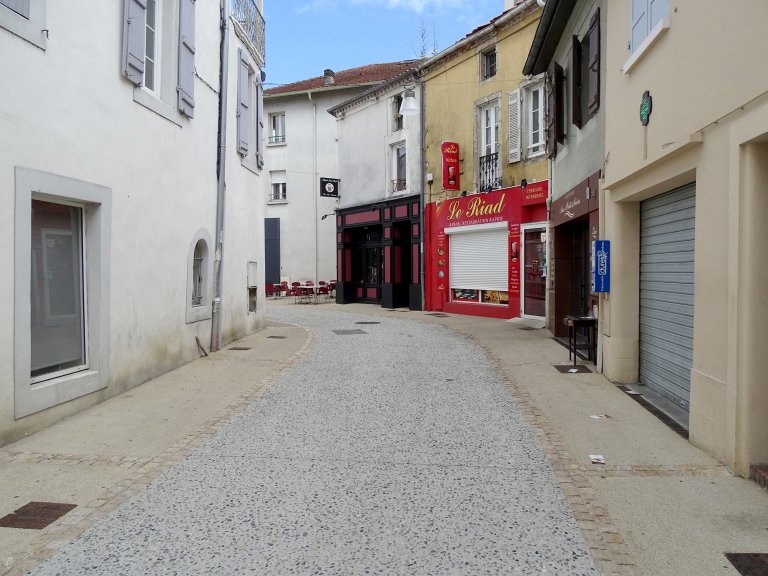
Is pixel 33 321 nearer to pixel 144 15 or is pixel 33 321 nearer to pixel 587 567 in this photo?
pixel 144 15

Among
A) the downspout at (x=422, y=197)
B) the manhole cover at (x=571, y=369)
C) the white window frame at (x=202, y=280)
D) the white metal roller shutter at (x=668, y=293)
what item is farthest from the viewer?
the downspout at (x=422, y=197)

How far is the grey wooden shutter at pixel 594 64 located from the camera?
8.12 metres

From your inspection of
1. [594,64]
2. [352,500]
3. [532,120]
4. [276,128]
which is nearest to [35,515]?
[352,500]

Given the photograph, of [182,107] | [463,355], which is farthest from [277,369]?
[182,107]

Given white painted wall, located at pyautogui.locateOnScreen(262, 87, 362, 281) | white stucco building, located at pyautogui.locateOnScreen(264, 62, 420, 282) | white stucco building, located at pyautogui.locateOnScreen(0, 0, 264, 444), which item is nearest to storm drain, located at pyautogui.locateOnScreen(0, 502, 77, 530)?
white stucco building, located at pyautogui.locateOnScreen(0, 0, 264, 444)

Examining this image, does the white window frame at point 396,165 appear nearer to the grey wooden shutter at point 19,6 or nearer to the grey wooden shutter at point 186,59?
the grey wooden shutter at point 186,59

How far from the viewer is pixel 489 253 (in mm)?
16281

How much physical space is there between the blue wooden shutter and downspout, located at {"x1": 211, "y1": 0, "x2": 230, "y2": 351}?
6.50 meters

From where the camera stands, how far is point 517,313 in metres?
15.1

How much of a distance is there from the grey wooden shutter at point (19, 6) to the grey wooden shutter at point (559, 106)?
8255mm

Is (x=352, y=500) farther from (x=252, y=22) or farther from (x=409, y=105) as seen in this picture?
(x=409, y=105)

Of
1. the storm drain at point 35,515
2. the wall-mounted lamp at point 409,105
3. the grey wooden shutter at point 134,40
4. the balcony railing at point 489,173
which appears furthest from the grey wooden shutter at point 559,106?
the storm drain at point 35,515

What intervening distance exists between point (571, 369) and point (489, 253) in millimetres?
8310

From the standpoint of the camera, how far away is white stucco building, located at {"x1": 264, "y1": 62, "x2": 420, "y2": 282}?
82.8 feet
